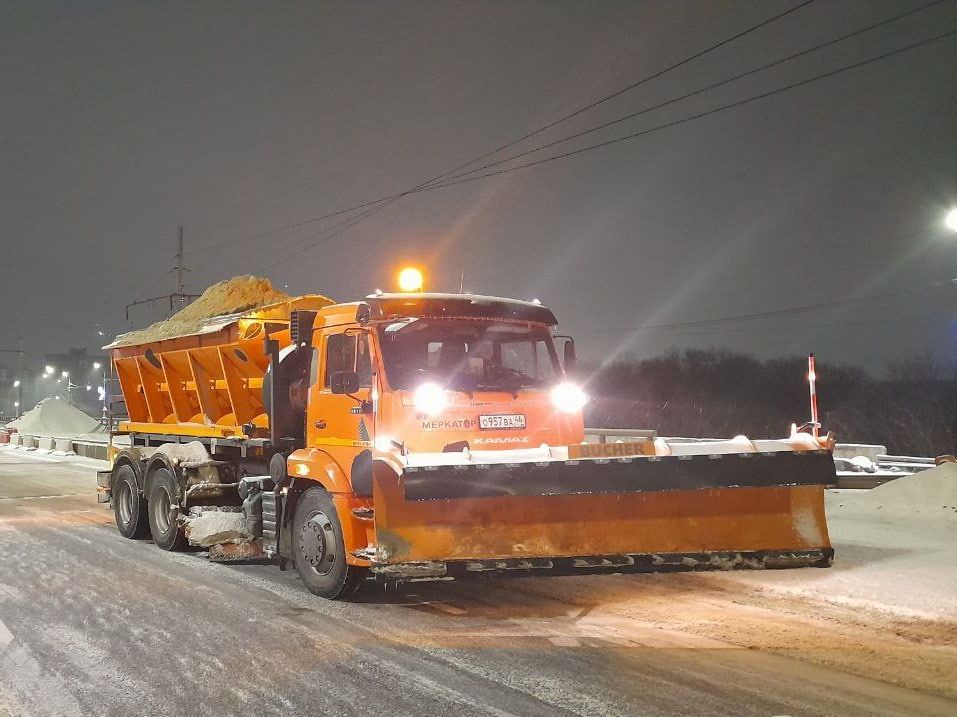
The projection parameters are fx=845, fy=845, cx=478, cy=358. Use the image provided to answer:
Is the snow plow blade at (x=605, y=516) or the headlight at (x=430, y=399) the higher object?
the headlight at (x=430, y=399)

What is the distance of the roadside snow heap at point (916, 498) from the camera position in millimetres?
11922

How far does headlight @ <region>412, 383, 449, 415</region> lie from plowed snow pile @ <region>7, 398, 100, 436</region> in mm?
62389

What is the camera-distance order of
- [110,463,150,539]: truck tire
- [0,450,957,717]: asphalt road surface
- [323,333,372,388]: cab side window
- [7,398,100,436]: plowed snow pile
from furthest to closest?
1. [7,398,100,436]: plowed snow pile
2. [110,463,150,539]: truck tire
3. [323,333,372,388]: cab side window
4. [0,450,957,717]: asphalt road surface

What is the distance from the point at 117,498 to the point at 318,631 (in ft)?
23.3

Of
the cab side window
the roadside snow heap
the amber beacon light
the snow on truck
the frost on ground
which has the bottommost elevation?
the frost on ground

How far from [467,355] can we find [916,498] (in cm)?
814

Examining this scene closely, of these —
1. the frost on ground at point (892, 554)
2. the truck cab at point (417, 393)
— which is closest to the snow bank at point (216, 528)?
the truck cab at point (417, 393)

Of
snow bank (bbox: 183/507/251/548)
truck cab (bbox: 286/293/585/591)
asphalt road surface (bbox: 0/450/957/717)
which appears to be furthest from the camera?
snow bank (bbox: 183/507/251/548)

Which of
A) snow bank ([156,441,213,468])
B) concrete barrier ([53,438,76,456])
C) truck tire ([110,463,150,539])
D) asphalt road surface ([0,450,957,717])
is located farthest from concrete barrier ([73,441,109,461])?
asphalt road surface ([0,450,957,717])

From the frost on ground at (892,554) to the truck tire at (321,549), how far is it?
390cm

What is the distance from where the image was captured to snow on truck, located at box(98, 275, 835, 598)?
6.59 metres

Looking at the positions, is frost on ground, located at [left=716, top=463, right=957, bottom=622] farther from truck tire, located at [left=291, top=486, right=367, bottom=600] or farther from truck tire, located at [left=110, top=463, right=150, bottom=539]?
truck tire, located at [left=110, top=463, right=150, bottom=539]

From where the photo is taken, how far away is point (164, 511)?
428 inches

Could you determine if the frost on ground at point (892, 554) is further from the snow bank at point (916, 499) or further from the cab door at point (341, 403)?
the cab door at point (341, 403)
